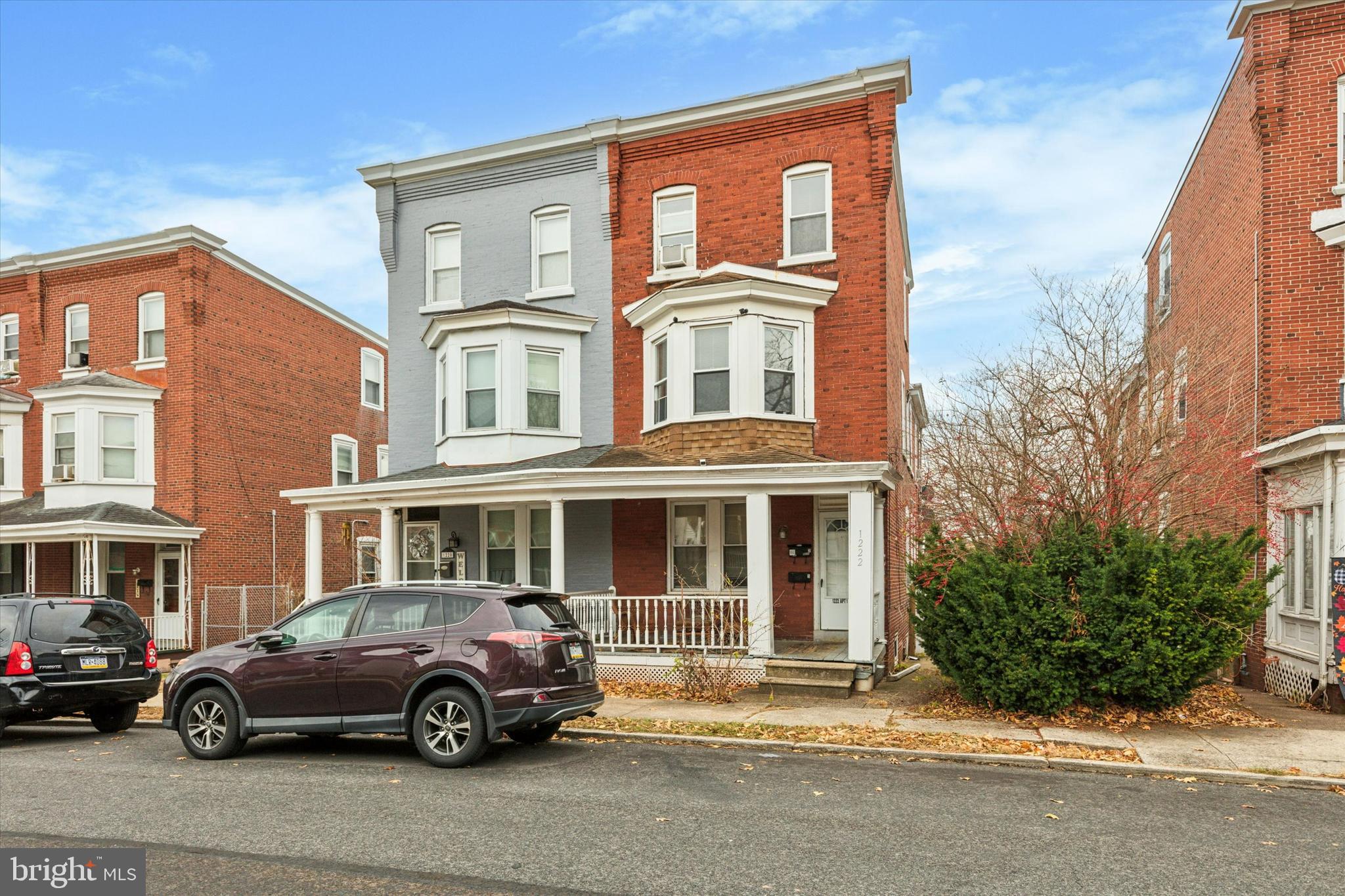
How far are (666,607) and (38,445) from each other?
57.9 ft

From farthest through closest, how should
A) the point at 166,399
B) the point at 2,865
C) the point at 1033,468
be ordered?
the point at 166,399
the point at 1033,468
the point at 2,865

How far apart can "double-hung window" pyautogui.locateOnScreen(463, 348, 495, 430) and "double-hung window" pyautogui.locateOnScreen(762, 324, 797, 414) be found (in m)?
5.06

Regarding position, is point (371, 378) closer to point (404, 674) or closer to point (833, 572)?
point (833, 572)

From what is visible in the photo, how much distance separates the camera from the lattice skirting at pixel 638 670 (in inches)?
523

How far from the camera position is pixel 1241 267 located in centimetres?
1538

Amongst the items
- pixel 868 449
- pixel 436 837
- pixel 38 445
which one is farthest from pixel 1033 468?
pixel 38 445

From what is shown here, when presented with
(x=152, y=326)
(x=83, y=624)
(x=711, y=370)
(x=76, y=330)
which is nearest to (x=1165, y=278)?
(x=711, y=370)

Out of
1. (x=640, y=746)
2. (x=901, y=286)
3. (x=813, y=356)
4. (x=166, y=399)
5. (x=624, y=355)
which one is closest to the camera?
(x=640, y=746)

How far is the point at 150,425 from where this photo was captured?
71.9 ft

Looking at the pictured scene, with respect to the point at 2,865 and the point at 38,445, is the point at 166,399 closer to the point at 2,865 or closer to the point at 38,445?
the point at 38,445

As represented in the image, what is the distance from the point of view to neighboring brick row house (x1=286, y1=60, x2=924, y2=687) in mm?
14930

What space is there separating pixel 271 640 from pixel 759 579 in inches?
260

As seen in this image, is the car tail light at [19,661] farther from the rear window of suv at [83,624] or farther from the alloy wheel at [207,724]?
the alloy wheel at [207,724]

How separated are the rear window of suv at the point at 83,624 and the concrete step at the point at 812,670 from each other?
26.4 feet
